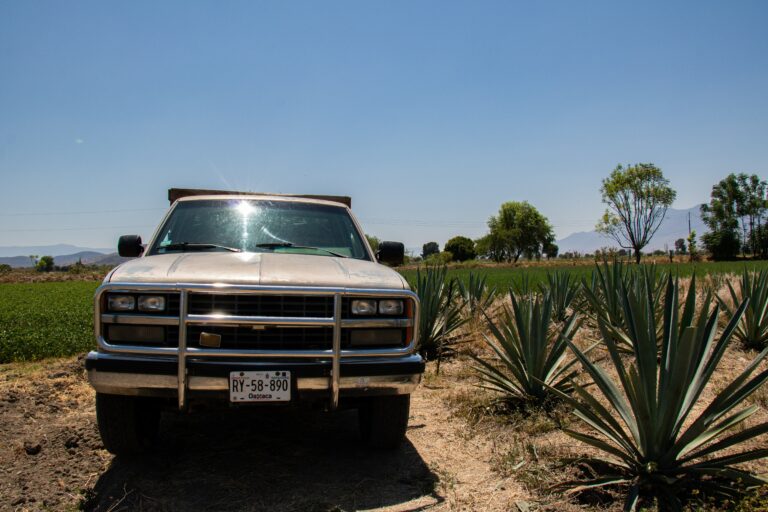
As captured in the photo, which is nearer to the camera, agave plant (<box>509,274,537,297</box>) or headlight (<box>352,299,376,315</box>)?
headlight (<box>352,299,376,315</box>)

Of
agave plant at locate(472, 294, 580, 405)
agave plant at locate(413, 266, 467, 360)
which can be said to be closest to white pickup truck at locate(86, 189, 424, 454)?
agave plant at locate(472, 294, 580, 405)

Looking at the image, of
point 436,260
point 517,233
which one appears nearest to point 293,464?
point 436,260

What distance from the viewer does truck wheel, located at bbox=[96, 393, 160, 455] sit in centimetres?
343

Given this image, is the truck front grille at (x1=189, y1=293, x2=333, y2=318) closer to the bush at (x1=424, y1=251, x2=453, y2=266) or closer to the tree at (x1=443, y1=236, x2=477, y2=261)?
the bush at (x1=424, y1=251, x2=453, y2=266)

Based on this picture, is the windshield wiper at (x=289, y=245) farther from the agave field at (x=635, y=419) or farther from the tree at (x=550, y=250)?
the tree at (x=550, y=250)

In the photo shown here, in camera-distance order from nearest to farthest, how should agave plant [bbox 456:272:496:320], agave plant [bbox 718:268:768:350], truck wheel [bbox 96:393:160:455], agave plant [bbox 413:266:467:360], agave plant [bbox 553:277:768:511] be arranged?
agave plant [bbox 553:277:768:511], truck wheel [bbox 96:393:160:455], agave plant [bbox 718:268:768:350], agave plant [bbox 413:266:467:360], agave plant [bbox 456:272:496:320]

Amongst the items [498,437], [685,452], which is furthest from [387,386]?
[685,452]

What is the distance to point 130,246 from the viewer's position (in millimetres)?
4535

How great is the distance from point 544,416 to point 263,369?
2.47 meters

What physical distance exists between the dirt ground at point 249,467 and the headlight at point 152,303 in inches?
39.2

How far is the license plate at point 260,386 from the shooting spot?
3.04m

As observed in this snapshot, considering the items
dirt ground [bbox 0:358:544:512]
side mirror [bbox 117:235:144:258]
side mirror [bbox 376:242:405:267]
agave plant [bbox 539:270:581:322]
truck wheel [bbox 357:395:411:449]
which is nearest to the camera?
dirt ground [bbox 0:358:544:512]

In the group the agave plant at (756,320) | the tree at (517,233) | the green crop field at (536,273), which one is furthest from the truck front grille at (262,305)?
the tree at (517,233)

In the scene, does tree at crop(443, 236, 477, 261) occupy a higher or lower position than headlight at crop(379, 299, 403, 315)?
higher
